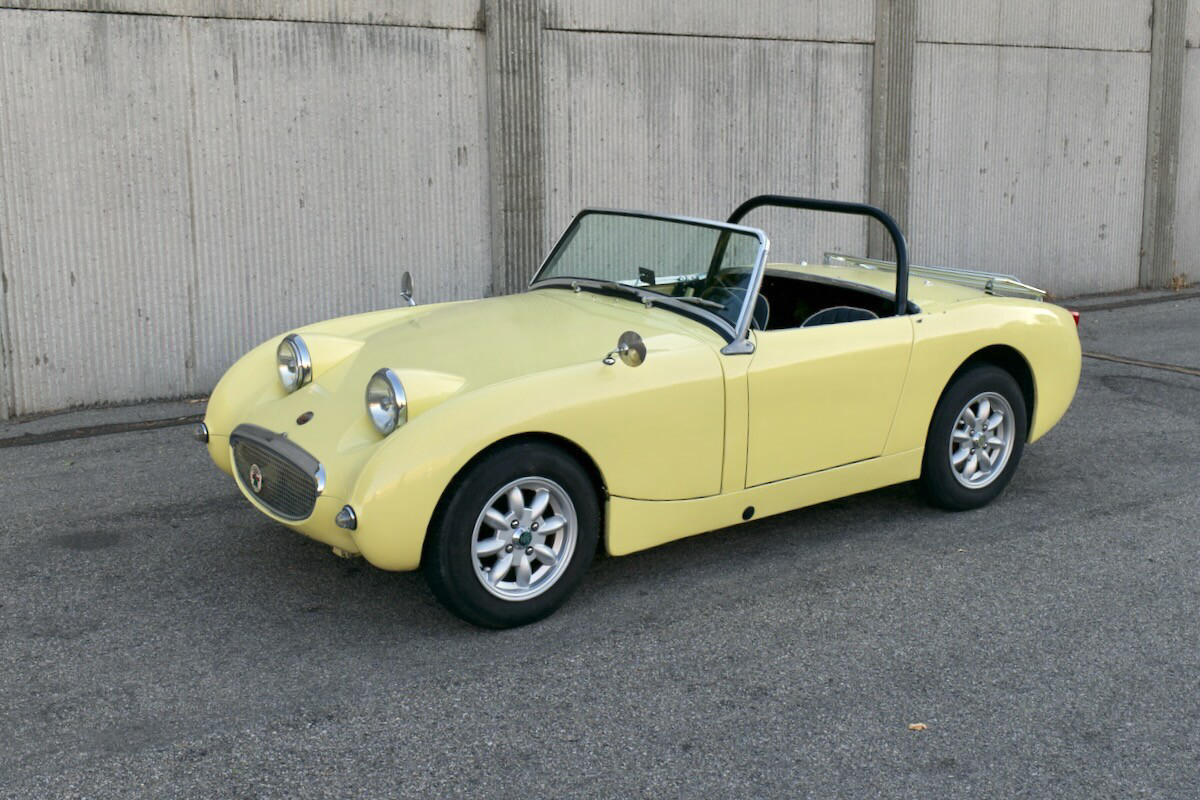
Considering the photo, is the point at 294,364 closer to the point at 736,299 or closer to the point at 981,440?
the point at 736,299

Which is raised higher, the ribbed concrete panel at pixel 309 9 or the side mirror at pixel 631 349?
the ribbed concrete panel at pixel 309 9

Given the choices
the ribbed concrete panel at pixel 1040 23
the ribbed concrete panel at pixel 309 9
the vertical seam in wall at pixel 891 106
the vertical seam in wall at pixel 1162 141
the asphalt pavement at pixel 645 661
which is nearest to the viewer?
the asphalt pavement at pixel 645 661

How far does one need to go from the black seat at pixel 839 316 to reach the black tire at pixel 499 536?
1.64 meters

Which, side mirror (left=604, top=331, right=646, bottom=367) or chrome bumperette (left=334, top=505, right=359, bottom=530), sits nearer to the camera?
chrome bumperette (left=334, top=505, right=359, bottom=530)

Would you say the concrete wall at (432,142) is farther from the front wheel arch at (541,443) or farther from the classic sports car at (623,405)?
the front wheel arch at (541,443)

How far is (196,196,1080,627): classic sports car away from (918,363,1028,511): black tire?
11 millimetres

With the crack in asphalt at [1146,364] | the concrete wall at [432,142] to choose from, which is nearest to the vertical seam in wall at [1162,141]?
the concrete wall at [432,142]

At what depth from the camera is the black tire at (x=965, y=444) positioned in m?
5.81

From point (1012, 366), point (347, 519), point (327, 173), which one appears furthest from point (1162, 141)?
point (347, 519)

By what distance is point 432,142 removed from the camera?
9062 millimetres

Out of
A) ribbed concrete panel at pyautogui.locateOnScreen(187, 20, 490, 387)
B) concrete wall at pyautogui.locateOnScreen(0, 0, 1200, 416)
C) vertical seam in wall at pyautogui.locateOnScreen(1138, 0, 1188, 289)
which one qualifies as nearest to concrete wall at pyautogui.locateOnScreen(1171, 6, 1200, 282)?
vertical seam in wall at pyautogui.locateOnScreen(1138, 0, 1188, 289)

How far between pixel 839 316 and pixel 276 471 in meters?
2.62

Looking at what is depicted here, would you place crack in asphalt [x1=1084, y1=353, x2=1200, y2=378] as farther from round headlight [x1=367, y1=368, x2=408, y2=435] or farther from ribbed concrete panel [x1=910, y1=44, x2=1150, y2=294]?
round headlight [x1=367, y1=368, x2=408, y2=435]

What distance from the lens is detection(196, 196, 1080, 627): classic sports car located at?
4.45 metres
